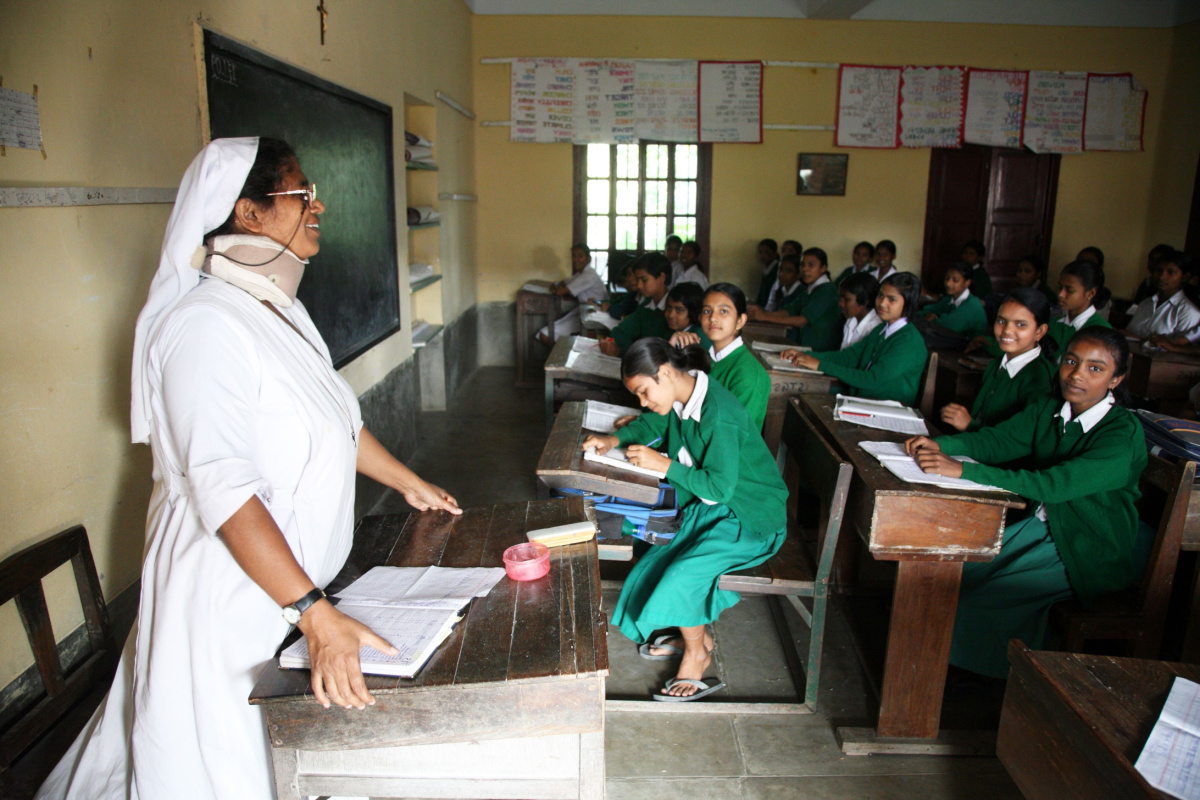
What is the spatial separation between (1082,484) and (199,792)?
210cm

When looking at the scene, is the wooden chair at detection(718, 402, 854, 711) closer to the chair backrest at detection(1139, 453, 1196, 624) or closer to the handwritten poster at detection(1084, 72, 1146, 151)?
the chair backrest at detection(1139, 453, 1196, 624)

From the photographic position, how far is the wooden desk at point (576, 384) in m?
3.68

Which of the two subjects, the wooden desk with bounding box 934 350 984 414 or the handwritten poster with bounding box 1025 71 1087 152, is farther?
the handwritten poster with bounding box 1025 71 1087 152

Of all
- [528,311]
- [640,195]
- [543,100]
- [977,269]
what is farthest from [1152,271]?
[543,100]

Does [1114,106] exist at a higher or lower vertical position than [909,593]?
higher

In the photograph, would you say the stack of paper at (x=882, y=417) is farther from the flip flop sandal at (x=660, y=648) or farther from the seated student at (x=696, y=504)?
the flip flop sandal at (x=660, y=648)

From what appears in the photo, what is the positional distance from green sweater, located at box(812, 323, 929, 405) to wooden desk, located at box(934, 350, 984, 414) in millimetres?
569

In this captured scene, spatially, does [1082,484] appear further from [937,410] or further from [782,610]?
[937,410]

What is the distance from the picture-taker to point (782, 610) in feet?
9.32

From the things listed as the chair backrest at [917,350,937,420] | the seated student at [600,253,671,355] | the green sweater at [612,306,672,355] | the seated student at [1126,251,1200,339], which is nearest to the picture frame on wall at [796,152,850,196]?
the seated student at [1126,251,1200,339]

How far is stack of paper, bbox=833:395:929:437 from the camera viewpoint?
2527 mm

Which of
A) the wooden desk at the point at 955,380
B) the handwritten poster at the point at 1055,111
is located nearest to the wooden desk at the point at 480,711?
the wooden desk at the point at 955,380

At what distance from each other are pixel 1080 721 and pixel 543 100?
6.62 meters

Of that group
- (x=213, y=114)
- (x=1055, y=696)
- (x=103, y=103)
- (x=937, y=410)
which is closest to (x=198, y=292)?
(x=103, y=103)
